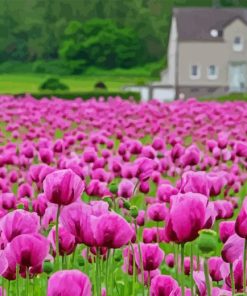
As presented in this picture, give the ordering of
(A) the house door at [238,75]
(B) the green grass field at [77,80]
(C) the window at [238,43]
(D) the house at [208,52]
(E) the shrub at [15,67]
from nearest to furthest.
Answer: (D) the house at [208,52]
(C) the window at [238,43]
(A) the house door at [238,75]
(B) the green grass field at [77,80]
(E) the shrub at [15,67]

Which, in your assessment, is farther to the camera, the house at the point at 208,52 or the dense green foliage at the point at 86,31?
the dense green foliage at the point at 86,31

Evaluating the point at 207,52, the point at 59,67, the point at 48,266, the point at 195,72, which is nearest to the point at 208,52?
the point at 207,52

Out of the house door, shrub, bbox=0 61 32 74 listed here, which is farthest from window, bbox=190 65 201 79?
shrub, bbox=0 61 32 74

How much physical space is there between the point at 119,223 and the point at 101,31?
88551 millimetres

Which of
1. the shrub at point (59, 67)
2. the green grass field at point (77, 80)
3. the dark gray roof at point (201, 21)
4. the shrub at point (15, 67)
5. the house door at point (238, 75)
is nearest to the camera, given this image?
the dark gray roof at point (201, 21)

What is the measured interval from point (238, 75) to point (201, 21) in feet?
16.2

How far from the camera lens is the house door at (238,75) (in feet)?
224

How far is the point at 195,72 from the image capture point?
66750 mm

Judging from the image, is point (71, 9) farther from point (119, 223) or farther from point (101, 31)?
point (119, 223)

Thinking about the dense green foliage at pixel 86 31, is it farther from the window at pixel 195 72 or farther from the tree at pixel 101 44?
the window at pixel 195 72

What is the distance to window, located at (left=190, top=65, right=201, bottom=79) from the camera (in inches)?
2613

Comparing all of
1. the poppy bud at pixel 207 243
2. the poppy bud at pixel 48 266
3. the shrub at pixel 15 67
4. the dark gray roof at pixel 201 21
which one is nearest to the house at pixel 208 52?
the dark gray roof at pixel 201 21

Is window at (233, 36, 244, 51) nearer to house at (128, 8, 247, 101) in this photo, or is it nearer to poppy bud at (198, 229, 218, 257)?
house at (128, 8, 247, 101)

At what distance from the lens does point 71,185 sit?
307cm
